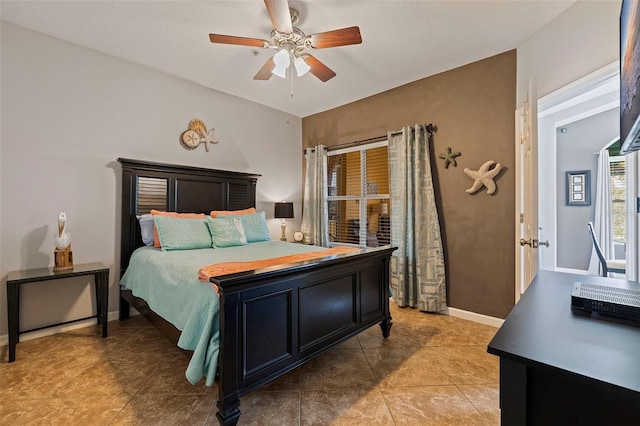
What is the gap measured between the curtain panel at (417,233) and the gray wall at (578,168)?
262 cm

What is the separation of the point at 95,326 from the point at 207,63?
296 centimetres

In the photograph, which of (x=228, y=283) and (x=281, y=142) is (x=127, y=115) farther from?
(x=228, y=283)

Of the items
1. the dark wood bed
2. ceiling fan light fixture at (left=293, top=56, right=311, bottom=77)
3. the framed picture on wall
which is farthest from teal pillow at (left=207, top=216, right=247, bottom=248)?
the framed picture on wall

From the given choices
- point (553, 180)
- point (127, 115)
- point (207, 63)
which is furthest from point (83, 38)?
point (553, 180)

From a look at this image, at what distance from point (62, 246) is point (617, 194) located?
21.3 ft

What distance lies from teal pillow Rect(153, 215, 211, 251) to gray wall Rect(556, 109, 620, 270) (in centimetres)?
511

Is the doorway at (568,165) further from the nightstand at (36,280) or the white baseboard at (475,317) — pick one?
the nightstand at (36,280)

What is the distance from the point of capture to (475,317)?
3008 millimetres

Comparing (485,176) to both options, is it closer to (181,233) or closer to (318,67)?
(318,67)

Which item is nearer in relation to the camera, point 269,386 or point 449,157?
point 269,386

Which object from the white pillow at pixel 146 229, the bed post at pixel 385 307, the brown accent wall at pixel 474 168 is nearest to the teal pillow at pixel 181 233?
the white pillow at pixel 146 229

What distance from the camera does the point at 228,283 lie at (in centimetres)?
141

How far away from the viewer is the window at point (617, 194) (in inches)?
149

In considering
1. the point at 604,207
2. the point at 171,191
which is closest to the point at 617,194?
the point at 604,207
